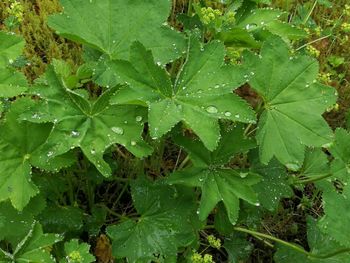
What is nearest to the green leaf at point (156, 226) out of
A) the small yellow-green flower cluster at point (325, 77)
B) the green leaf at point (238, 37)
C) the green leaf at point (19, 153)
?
the green leaf at point (19, 153)

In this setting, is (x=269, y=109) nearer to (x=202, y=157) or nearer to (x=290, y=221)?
(x=202, y=157)

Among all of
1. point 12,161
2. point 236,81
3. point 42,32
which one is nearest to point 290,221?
point 236,81

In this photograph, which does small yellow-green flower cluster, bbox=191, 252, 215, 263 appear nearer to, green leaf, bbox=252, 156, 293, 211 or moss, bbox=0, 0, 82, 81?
green leaf, bbox=252, 156, 293, 211

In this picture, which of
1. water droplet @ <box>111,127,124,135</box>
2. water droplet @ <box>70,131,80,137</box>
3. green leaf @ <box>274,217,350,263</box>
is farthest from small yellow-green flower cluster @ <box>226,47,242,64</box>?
green leaf @ <box>274,217,350,263</box>

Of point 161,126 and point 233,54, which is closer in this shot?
point 161,126

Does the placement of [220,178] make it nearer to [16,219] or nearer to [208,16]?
[208,16]

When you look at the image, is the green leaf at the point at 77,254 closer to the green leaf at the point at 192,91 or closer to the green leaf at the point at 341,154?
the green leaf at the point at 192,91

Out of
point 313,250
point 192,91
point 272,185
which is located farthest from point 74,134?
point 313,250
